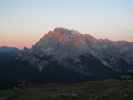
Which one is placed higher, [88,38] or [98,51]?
[88,38]

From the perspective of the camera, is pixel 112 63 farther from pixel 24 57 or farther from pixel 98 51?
pixel 24 57

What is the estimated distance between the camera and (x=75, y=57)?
14912cm

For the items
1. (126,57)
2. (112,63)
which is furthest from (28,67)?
(126,57)

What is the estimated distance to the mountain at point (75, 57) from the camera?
125125 millimetres

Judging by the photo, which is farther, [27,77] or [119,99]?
[27,77]

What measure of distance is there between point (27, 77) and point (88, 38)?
74.9 m

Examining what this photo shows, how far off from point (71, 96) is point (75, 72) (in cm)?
9145

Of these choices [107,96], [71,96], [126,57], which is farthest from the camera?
[126,57]

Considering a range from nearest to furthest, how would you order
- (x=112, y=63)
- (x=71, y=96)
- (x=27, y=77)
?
(x=71, y=96), (x=27, y=77), (x=112, y=63)

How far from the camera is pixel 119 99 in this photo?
32.0 metres

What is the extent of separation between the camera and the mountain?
125 metres

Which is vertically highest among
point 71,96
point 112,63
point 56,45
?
point 56,45

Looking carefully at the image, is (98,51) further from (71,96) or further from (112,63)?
(71,96)

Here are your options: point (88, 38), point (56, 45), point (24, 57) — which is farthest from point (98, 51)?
point (24, 57)
